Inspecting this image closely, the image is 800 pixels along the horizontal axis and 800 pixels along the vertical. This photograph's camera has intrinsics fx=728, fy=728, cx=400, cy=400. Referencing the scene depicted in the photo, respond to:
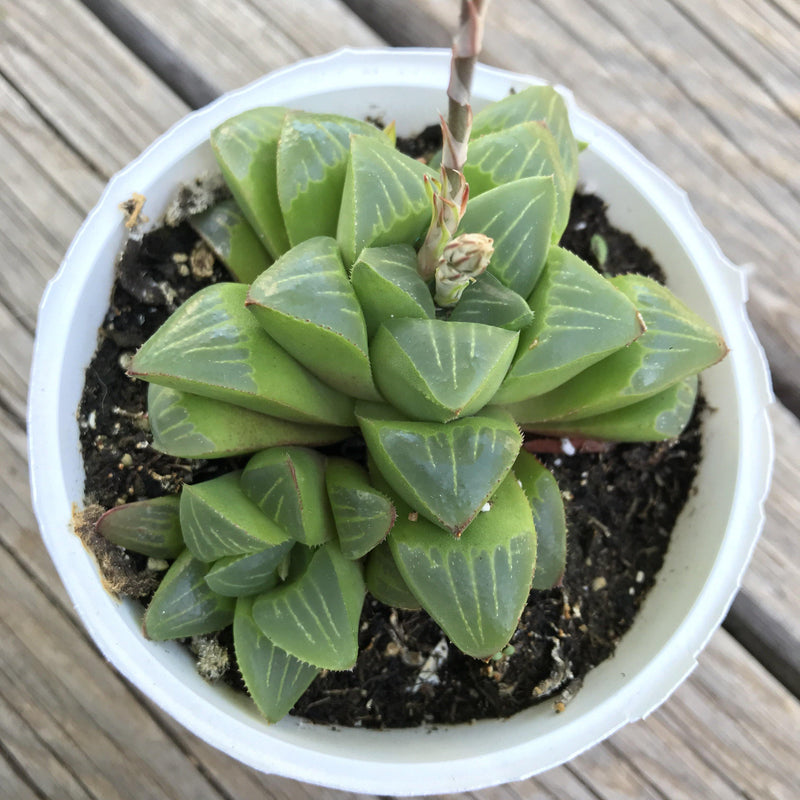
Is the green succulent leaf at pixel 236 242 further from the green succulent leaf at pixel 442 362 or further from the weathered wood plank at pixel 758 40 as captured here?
the weathered wood plank at pixel 758 40

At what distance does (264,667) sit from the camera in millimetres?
685

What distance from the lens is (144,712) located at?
97 cm

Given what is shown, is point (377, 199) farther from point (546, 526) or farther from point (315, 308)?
point (546, 526)

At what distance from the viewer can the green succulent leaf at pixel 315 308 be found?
0.58m

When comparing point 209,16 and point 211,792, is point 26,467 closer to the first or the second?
point 211,792

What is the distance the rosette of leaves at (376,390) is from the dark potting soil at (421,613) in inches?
4.3

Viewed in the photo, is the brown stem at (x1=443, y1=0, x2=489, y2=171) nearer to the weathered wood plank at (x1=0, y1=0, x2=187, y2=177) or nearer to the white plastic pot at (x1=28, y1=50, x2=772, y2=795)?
the white plastic pot at (x1=28, y1=50, x2=772, y2=795)

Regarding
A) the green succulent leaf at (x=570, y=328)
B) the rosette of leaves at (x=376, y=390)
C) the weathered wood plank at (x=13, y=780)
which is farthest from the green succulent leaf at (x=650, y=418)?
the weathered wood plank at (x=13, y=780)

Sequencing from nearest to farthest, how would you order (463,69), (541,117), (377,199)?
(463,69) < (377,199) < (541,117)

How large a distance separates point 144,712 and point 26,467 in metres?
0.37

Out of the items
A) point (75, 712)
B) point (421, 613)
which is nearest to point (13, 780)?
point (75, 712)

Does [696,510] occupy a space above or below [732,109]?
below

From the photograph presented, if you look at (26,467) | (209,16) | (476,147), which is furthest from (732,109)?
(26,467)

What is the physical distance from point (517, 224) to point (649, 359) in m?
0.18
